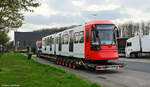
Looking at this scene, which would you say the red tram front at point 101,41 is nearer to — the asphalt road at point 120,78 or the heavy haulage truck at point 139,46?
the asphalt road at point 120,78

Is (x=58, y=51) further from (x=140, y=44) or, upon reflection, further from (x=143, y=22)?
(x=143, y=22)

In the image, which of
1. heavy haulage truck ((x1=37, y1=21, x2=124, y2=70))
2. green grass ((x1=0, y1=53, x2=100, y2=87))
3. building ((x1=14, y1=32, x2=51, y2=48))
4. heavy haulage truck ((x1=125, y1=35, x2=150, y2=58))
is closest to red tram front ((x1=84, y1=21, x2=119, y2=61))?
heavy haulage truck ((x1=37, y1=21, x2=124, y2=70))

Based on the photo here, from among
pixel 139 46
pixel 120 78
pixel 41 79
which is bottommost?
pixel 120 78

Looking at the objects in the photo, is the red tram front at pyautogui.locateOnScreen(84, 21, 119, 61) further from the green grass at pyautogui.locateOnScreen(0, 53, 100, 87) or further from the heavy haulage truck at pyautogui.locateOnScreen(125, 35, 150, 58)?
the heavy haulage truck at pyautogui.locateOnScreen(125, 35, 150, 58)

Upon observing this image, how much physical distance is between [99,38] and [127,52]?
23632mm

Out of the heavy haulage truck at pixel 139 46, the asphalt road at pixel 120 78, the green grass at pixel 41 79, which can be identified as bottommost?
the asphalt road at pixel 120 78

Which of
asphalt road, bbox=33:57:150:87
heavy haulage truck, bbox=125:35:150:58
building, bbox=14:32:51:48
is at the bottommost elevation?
asphalt road, bbox=33:57:150:87

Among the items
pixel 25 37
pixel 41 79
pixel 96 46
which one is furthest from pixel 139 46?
pixel 25 37

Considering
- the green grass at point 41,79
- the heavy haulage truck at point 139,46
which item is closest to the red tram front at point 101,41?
the green grass at point 41,79

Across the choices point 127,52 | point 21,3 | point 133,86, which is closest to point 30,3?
point 21,3

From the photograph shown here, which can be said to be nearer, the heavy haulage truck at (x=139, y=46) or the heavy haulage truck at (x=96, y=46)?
the heavy haulage truck at (x=96, y=46)

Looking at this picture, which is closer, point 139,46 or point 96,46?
point 96,46

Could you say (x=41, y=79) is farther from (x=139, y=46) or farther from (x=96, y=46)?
(x=139, y=46)

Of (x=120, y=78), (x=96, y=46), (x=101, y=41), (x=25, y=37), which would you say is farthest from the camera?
(x=25, y=37)
